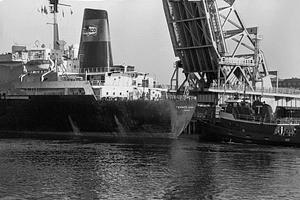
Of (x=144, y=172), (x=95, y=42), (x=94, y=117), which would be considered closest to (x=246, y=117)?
(x=94, y=117)

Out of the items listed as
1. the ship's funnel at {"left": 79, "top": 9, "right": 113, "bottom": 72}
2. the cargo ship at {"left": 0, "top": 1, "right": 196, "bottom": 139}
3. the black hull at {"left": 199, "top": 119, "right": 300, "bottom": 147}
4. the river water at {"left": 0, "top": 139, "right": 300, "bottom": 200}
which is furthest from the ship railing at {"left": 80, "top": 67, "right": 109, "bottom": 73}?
the river water at {"left": 0, "top": 139, "right": 300, "bottom": 200}

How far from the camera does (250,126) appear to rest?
4925 centimetres

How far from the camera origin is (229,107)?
173 feet

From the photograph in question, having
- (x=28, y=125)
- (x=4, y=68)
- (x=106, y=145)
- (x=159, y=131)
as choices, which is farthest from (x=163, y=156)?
(x=4, y=68)

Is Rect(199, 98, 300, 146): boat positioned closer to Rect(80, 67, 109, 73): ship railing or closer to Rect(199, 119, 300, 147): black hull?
Rect(199, 119, 300, 147): black hull

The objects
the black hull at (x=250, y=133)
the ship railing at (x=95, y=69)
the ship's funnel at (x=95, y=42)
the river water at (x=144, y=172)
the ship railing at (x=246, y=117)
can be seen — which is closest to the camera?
the river water at (x=144, y=172)

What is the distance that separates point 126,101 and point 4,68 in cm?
1638

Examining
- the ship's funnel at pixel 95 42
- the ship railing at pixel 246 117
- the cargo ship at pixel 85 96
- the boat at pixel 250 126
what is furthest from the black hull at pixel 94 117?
the ship's funnel at pixel 95 42

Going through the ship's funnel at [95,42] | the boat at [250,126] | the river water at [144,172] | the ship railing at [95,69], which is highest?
Result: the ship's funnel at [95,42]

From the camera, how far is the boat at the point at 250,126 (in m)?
48.0

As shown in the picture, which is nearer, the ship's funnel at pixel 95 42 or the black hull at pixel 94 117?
the black hull at pixel 94 117

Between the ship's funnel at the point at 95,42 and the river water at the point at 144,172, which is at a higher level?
the ship's funnel at the point at 95,42

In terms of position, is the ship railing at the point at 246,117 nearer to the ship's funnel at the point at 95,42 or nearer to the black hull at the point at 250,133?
the black hull at the point at 250,133

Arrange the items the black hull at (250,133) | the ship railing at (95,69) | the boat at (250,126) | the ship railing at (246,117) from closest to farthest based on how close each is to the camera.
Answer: the black hull at (250,133)
the boat at (250,126)
the ship railing at (246,117)
the ship railing at (95,69)
